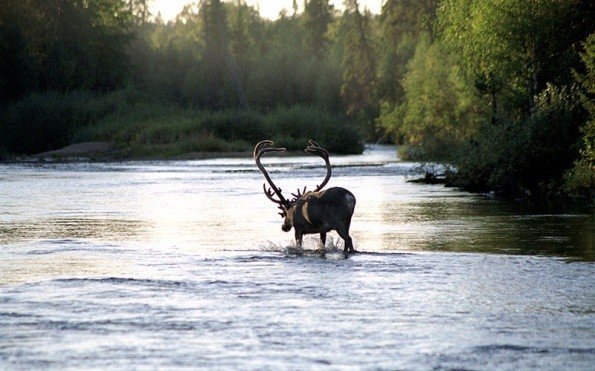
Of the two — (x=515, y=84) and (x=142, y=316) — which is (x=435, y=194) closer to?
(x=515, y=84)

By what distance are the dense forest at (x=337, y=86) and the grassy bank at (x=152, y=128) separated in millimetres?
101

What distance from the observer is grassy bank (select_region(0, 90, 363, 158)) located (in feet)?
242

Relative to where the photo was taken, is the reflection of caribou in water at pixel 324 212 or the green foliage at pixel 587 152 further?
the green foliage at pixel 587 152

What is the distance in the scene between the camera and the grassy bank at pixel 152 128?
7381cm

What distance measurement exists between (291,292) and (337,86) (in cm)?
9610

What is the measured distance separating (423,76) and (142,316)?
5854 cm

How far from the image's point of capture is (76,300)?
44.1ft

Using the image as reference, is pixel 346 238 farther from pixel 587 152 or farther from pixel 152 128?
pixel 152 128

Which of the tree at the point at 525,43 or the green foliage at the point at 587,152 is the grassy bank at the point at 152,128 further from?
the green foliage at the point at 587,152

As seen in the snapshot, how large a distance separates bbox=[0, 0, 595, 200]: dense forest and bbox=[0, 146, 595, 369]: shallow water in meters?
7.73

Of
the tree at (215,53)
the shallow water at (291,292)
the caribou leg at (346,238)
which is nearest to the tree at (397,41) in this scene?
the tree at (215,53)

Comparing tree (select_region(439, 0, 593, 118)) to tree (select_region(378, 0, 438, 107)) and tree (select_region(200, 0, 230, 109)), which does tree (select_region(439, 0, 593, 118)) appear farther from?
tree (select_region(200, 0, 230, 109))

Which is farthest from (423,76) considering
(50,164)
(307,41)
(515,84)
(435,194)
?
(307,41)

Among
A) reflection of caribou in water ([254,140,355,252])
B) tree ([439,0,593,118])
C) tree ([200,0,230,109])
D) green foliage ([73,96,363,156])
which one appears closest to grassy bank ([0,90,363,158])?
green foliage ([73,96,363,156])
